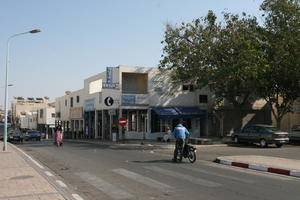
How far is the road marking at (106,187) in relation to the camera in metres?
8.79

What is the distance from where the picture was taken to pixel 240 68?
26.5 metres

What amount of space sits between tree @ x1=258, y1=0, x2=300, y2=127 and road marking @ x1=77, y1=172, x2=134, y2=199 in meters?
19.6

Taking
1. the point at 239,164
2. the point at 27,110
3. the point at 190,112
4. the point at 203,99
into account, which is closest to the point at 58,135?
the point at 190,112

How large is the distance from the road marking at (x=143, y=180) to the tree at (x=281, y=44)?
18.2m

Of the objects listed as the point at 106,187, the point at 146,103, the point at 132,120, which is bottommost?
the point at 106,187

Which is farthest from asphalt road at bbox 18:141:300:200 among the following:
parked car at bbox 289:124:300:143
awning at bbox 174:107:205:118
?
awning at bbox 174:107:205:118

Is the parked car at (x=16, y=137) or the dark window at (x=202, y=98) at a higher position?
the dark window at (x=202, y=98)

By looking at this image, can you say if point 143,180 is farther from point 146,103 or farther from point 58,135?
point 146,103

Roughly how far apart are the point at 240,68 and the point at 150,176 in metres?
16.8

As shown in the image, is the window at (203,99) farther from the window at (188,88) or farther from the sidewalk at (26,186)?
the sidewalk at (26,186)

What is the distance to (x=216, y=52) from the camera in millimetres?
27938

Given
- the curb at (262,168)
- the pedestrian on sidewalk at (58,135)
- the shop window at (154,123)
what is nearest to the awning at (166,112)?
the shop window at (154,123)

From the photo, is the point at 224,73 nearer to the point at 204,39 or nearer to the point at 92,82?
the point at 204,39

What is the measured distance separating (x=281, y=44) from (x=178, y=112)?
11735 millimetres
